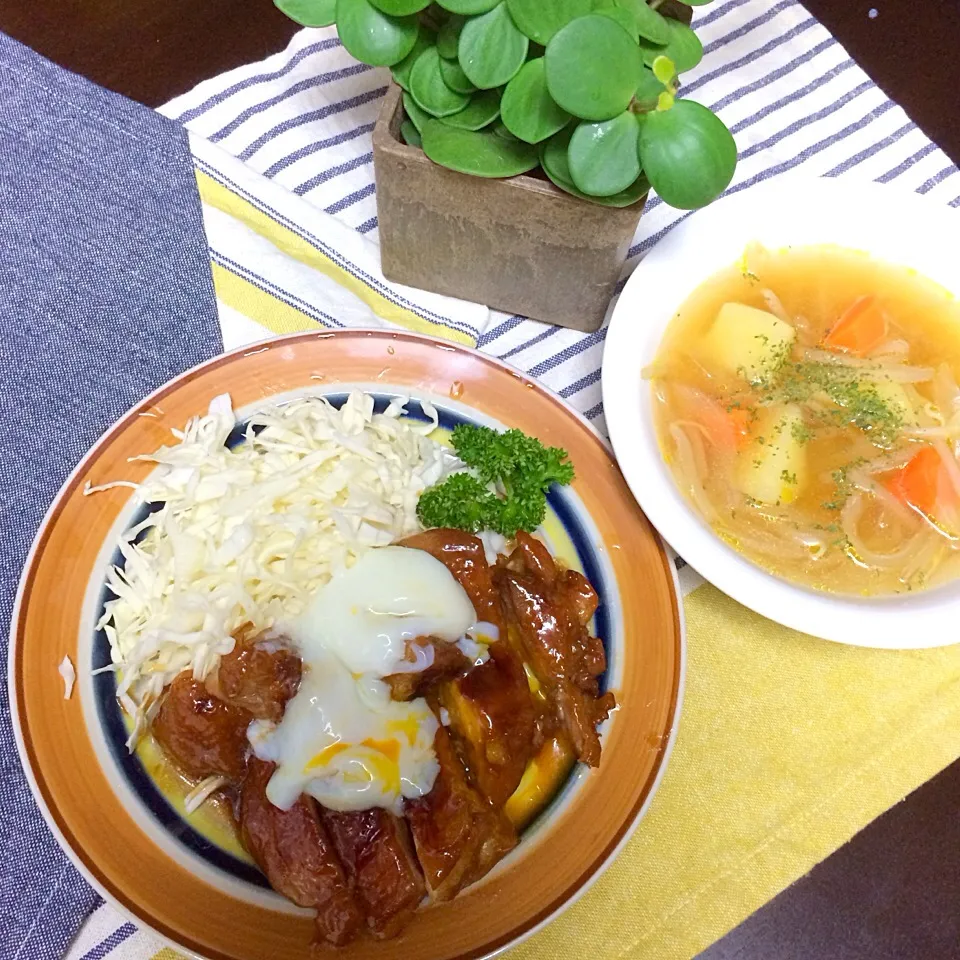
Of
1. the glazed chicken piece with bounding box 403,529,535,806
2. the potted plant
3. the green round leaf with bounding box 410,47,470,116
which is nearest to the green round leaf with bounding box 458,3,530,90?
the potted plant

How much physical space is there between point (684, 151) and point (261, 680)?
4.34 ft

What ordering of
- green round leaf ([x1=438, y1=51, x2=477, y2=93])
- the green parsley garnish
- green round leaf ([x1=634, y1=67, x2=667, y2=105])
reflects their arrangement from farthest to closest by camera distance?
the green parsley garnish
green round leaf ([x1=438, y1=51, x2=477, y2=93])
green round leaf ([x1=634, y1=67, x2=667, y2=105])

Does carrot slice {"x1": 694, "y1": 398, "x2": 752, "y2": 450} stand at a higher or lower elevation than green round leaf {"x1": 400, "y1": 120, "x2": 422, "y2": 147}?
lower

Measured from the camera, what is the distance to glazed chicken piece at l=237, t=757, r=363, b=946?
1528mm

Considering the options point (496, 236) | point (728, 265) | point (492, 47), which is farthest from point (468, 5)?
point (728, 265)

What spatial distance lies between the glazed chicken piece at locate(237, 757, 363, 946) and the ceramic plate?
0.96 metres

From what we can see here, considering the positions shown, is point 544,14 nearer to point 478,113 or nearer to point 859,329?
point 478,113

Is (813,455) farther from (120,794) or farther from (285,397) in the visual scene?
(120,794)

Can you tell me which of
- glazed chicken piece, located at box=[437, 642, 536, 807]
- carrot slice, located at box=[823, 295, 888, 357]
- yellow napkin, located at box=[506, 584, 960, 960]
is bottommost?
yellow napkin, located at box=[506, 584, 960, 960]

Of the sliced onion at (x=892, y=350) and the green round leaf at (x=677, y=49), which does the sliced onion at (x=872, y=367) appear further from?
the green round leaf at (x=677, y=49)

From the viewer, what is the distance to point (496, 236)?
77.7 inches

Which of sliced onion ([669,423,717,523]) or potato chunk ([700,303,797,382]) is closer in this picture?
sliced onion ([669,423,717,523])

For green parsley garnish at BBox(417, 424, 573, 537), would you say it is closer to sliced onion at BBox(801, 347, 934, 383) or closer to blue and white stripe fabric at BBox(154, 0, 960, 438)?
blue and white stripe fabric at BBox(154, 0, 960, 438)

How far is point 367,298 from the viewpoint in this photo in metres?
2.29
